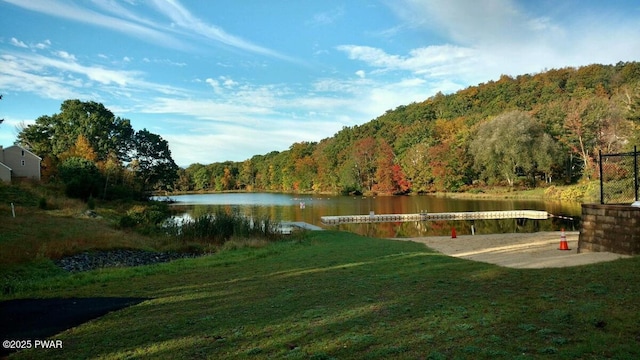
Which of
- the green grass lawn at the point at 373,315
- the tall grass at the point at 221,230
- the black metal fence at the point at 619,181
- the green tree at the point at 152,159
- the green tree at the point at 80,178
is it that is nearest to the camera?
the green grass lawn at the point at 373,315

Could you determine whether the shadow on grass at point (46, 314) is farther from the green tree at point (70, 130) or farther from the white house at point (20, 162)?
the green tree at point (70, 130)

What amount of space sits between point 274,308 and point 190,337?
136 cm

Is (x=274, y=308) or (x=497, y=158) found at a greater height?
(x=497, y=158)

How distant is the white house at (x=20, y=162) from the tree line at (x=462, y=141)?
2095 millimetres

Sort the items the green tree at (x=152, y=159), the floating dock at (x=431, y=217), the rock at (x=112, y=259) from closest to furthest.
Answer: the rock at (x=112, y=259) < the floating dock at (x=431, y=217) < the green tree at (x=152, y=159)

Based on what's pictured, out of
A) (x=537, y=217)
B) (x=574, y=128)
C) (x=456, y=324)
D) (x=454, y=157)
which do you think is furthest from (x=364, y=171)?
(x=456, y=324)

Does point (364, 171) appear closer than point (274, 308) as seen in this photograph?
No

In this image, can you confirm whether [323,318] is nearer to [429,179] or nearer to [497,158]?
[497,158]

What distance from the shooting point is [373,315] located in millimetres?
4898

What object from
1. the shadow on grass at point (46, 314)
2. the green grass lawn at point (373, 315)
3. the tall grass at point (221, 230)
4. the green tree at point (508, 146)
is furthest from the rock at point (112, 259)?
the green tree at point (508, 146)

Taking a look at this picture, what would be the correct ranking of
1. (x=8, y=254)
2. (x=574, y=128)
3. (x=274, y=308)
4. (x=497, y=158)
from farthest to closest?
(x=497, y=158) < (x=574, y=128) < (x=8, y=254) < (x=274, y=308)

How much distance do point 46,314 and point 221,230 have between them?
11.8 metres

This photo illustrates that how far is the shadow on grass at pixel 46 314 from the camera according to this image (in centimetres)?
513

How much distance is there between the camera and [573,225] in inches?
962
